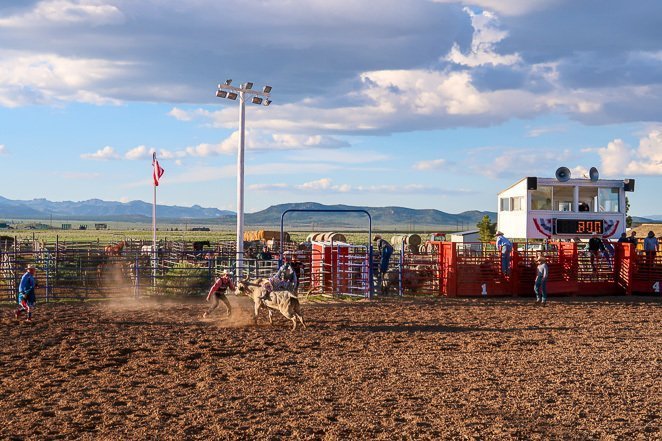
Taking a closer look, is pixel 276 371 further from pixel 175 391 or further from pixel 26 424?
pixel 26 424

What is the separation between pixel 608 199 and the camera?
28.0 m

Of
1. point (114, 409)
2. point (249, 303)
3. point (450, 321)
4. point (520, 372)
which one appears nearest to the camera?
point (114, 409)

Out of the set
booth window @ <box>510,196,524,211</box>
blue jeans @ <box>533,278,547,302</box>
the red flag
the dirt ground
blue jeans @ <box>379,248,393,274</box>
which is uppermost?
the red flag

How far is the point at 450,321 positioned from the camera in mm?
17031

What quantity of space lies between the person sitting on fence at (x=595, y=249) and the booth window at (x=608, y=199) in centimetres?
114

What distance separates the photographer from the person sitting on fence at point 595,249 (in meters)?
24.5

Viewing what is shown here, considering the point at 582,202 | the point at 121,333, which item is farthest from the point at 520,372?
the point at 582,202

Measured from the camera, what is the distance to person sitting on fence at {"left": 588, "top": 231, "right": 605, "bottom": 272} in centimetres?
2447

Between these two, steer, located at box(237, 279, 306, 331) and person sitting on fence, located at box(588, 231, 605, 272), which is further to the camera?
person sitting on fence, located at box(588, 231, 605, 272)

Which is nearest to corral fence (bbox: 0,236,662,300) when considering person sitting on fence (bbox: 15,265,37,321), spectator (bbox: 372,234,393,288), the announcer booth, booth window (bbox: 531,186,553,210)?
spectator (bbox: 372,234,393,288)

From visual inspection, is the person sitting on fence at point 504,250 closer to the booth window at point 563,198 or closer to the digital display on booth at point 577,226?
the digital display on booth at point 577,226

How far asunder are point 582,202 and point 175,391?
21570mm

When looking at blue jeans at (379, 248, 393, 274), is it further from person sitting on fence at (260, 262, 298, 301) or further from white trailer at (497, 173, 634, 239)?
white trailer at (497, 173, 634, 239)

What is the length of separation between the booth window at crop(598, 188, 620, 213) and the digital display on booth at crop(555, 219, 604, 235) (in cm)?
81
